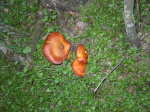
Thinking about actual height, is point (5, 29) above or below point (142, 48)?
above

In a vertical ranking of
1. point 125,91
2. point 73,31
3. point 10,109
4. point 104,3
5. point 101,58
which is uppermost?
point 104,3

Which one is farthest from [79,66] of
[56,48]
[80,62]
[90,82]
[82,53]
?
[56,48]

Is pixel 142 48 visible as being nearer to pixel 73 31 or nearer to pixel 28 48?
pixel 73 31

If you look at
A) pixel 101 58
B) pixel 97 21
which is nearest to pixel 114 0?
pixel 97 21

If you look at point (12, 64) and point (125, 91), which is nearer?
point (125, 91)

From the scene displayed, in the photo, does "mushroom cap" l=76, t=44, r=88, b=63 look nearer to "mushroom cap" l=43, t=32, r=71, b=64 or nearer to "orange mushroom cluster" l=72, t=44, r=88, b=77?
"orange mushroom cluster" l=72, t=44, r=88, b=77

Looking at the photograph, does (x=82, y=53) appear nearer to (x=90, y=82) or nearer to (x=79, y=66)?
(x=79, y=66)

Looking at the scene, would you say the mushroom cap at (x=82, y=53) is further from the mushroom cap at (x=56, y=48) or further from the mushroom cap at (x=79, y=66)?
the mushroom cap at (x=56, y=48)

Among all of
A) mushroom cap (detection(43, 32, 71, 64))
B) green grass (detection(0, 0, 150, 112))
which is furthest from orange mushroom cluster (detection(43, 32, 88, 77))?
green grass (detection(0, 0, 150, 112))
